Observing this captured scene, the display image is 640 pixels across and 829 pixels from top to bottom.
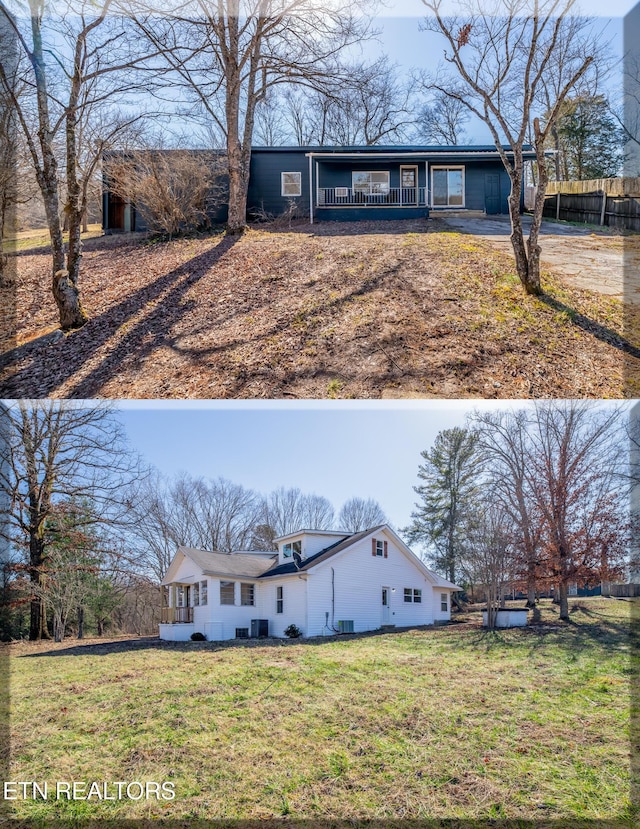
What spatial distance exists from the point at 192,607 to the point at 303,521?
6.15 m

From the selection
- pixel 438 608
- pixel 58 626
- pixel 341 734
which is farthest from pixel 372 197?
pixel 341 734

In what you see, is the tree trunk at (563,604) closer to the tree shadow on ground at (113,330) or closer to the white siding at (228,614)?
the white siding at (228,614)

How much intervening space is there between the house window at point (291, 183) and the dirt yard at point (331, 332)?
309 inches

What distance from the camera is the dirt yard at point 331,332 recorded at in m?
7.33

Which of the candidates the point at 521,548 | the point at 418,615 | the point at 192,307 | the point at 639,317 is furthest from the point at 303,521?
the point at 639,317

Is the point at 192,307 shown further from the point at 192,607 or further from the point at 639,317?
the point at 192,607

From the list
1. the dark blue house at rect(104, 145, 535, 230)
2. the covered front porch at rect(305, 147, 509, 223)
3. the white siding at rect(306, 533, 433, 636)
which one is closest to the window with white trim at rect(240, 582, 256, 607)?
the white siding at rect(306, 533, 433, 636)

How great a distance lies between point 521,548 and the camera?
1333 centimetres

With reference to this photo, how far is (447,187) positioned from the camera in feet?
64.0

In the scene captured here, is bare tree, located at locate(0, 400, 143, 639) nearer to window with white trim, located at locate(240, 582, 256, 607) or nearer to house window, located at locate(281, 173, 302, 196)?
window with white trim, located at locate(240, 582, 256, 607)

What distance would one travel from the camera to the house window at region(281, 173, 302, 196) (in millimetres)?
19044

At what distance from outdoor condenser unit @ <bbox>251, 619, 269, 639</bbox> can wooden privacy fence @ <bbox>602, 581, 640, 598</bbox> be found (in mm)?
8552

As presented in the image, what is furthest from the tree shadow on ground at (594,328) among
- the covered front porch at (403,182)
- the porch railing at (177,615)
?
the porch railing at (177,615)

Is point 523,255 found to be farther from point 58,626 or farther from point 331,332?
point 58,626
